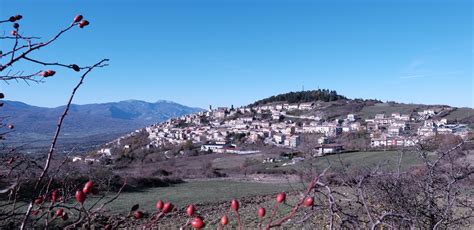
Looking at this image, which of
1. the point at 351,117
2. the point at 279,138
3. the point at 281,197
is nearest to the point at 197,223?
the point at 281,197

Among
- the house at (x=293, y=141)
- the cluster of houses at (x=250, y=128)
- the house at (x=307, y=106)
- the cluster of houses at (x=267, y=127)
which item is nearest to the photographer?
the house at (x=293, y=141)

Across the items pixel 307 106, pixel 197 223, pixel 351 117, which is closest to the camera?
pixel 197 223

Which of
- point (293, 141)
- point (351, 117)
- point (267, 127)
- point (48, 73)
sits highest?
point (351, 117)

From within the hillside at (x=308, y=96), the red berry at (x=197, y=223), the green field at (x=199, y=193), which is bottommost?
the green field at (x=199, y=193)

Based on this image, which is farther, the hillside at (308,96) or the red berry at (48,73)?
the hillside at (308,96)

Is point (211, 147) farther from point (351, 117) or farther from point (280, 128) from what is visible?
point (351, 117)

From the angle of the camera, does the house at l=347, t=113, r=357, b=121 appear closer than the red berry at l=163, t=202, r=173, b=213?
No

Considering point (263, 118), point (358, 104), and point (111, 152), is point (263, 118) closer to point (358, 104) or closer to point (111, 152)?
point (358, 104)

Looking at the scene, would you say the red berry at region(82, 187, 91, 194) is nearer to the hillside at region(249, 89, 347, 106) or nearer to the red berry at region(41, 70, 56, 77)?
the red berry at region(41, 70, 56, 77)

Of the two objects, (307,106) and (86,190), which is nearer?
(86,190)

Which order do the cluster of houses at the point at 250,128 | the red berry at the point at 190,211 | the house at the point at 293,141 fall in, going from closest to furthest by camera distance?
1. the red berry at the point at 190,211
2. the house at the point at 293,141
3. the cluster of houses at the point at 250,128

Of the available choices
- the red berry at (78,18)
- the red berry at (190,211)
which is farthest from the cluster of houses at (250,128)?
Answer: the red berry at (190,211)

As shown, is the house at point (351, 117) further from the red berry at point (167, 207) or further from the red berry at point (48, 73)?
the red berry at point (167, 207)

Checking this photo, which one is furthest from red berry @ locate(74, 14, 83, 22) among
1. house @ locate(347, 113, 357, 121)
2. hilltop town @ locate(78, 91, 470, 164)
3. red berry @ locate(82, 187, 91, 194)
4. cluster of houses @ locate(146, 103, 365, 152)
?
house @ locate(347, 113, 357, 121)
